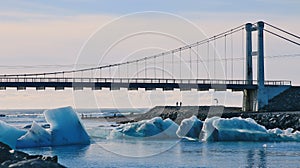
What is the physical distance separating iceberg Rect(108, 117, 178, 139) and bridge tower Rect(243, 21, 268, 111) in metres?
19.4

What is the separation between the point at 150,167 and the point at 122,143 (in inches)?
574

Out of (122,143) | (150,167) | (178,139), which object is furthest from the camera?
(178,139)

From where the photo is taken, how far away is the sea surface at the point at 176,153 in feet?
104

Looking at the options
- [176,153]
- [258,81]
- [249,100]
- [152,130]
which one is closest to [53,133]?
[176,153]

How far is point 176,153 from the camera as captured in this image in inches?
1449

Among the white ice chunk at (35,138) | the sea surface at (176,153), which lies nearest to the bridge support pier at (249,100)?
the sea surface at (176,153)

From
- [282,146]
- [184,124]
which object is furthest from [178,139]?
[282,146]

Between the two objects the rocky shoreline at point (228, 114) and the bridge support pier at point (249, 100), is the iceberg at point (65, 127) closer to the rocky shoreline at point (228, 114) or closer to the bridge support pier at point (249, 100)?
the rocky shoreline at point (228, 114)

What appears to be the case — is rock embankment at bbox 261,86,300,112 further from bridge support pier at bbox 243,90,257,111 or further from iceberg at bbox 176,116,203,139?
iceberg at bbox 176,116,203,139

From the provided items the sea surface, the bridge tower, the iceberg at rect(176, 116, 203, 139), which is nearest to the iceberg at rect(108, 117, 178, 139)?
the iceberg at rect(176, 116, 203, 139)

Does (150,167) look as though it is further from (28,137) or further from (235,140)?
(235,140)

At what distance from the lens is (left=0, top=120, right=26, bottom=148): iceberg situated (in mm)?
38406

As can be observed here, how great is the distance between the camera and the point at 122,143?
1764 inches

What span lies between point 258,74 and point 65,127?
100 ft
